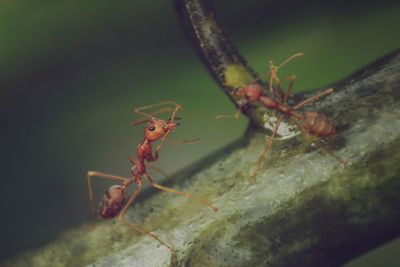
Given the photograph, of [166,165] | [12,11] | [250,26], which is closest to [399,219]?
[250,26]

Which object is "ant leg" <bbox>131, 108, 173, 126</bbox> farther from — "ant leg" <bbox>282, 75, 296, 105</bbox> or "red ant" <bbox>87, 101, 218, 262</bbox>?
"ant leg" <bbox>282, 75, 296, 105</bbox>

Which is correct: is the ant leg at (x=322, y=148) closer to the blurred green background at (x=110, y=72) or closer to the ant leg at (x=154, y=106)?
the blurred green background at (x=110, y=72)

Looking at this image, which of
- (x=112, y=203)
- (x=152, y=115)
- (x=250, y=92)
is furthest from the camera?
(x=152, y=115)

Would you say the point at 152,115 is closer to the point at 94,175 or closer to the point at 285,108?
the point at 94,175

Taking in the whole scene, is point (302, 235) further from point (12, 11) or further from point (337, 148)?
point (12, 11)

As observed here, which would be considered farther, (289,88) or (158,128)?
(158,128)

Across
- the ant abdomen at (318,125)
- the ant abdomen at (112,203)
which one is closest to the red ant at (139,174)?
the ant abdomen at (112,203)

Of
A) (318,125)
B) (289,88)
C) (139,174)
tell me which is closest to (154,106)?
(139,174)
